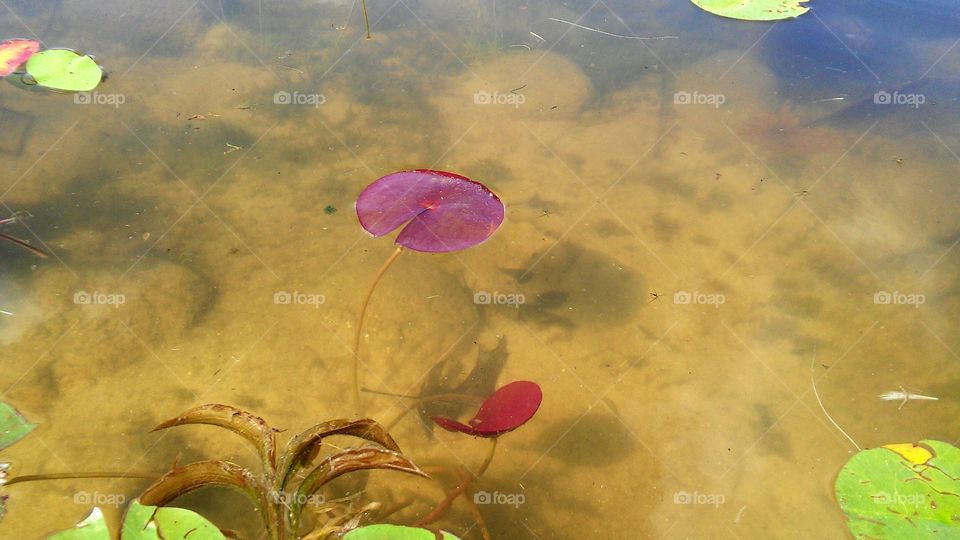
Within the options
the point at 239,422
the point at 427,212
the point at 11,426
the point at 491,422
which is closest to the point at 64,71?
the point at 11,426

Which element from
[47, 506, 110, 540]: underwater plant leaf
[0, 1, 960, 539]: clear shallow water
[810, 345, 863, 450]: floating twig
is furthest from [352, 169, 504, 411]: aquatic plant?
[810, 345, 863, 450]: floating twig

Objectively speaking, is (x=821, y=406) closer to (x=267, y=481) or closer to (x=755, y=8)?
(x=267, y=481)

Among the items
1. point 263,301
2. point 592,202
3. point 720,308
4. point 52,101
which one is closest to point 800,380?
point 720,308

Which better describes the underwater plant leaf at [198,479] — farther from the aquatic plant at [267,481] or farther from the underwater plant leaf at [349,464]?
the underwater plant leaf at [349,464]

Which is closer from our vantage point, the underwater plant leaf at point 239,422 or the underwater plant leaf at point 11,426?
the underwater plant leaf at point 239,422

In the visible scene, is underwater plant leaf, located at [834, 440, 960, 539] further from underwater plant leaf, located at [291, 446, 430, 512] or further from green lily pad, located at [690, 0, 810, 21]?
green lily pad, located at [690, 0, 810, 21]

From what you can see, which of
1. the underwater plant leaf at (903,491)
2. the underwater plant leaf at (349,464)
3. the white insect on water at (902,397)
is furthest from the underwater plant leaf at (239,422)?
the white insect on water at (902,397)
